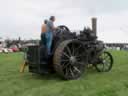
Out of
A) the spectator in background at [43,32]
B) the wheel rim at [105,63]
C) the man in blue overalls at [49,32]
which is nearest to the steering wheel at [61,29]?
the man in blue overalls at [49,32]

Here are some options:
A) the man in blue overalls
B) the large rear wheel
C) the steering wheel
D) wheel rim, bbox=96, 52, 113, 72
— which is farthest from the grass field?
the steering wheel

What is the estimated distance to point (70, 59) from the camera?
970cm

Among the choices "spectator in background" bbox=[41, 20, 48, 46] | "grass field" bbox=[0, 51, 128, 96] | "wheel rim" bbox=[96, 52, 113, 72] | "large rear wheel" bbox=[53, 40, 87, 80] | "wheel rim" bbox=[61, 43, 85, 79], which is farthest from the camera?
"wheel rim" bbox=[96, 52, 113, 72]

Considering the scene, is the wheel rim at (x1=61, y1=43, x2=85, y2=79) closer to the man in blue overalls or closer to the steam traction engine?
the steam traction engine

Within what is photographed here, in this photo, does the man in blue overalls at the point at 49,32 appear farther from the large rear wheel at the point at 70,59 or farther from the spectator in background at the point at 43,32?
the large rear wheel at the point at 70,59

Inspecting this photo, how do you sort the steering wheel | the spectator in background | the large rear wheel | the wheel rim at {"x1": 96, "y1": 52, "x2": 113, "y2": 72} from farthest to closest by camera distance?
1. the wheel rim at {"x1": 96, "y1": 52, "x2": 113, "y2": 72}
2. the steering wheel
3. the spectator in background
4. the large rear wheel

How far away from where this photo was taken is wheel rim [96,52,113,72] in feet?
38.3

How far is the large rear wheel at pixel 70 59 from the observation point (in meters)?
9.33

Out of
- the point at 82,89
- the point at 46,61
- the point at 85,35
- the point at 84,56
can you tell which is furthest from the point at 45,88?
the point at 85,35

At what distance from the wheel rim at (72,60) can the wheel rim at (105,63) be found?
5.66 feet

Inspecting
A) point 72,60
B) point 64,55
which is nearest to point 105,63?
point 72,60

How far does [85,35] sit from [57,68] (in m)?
2.05

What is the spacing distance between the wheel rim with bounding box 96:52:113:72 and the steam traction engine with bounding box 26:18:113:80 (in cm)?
98

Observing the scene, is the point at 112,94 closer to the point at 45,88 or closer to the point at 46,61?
the point at 45,88
